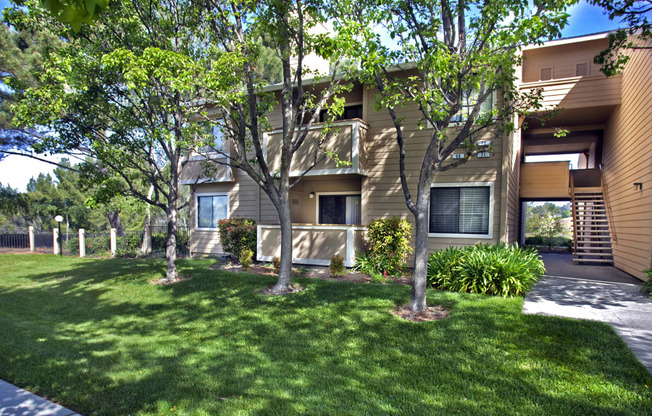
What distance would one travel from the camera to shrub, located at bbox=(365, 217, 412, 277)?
963 cm

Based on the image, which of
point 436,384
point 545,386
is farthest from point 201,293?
point 545,386

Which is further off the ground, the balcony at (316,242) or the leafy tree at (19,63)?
the leafy tree at (19,63)

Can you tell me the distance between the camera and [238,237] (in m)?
12.2

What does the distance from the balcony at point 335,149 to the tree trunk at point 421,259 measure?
3.90 m

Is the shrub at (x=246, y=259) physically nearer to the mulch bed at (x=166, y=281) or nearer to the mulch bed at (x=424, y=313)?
the mulch bed at (x=166, y=281)

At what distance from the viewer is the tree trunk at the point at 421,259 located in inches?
252

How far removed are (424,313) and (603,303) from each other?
340 centimetres

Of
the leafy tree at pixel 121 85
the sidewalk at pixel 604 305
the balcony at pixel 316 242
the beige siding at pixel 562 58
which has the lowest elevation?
the sidewalk at pixel 604 305

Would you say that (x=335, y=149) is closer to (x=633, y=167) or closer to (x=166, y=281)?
(x=166, y=281)

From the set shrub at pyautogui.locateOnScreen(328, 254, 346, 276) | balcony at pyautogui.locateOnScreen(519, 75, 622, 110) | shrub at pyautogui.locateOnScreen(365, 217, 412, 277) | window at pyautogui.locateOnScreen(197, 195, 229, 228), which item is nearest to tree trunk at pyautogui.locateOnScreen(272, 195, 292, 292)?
shrub at pyautogui.locateOnScreen(328, 254, 346, 276)

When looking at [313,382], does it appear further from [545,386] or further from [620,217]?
[620,217]

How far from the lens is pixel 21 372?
449 centimetres

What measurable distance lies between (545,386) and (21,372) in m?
6.03

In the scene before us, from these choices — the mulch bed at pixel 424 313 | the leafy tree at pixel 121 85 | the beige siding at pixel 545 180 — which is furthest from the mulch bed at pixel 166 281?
the beige siding at pixel 545 180
